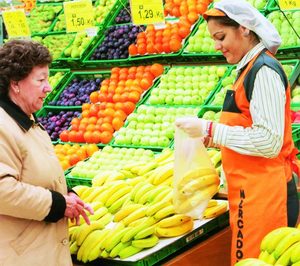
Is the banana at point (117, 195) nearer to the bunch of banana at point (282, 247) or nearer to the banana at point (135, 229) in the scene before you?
the banana at point (135, 229)

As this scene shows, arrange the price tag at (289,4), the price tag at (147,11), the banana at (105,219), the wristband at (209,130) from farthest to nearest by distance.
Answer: the price tag at (147,11), the price tag at (289,4), the banana at (105,219), the wristband at (209,130)

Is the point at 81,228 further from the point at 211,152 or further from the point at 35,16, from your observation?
the point at 35,16

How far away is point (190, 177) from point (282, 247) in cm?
103

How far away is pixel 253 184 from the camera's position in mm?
3363

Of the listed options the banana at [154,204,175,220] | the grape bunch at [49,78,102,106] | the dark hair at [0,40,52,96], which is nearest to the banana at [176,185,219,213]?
the banana at [154,204,175,220]

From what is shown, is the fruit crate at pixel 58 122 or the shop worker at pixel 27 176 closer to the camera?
the shop worker at pixel 27 176

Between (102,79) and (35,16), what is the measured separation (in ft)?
6.75

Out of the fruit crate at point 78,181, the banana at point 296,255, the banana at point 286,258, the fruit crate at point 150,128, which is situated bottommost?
the fruit crate at point 78,181

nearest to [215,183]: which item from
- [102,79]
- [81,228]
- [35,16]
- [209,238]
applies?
[209,238]

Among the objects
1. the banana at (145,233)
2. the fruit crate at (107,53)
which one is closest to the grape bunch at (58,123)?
the fruit crate at (107,53)

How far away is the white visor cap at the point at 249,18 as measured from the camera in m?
3.20

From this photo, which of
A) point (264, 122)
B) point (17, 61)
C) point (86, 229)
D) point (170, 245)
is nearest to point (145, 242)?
point (170, 245)

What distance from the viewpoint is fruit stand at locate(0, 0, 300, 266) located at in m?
3.67

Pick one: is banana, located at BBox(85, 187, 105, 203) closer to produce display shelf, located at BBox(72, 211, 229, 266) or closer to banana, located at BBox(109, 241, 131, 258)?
produce display shelf, located at BBox(72, 211, 229, 266)
